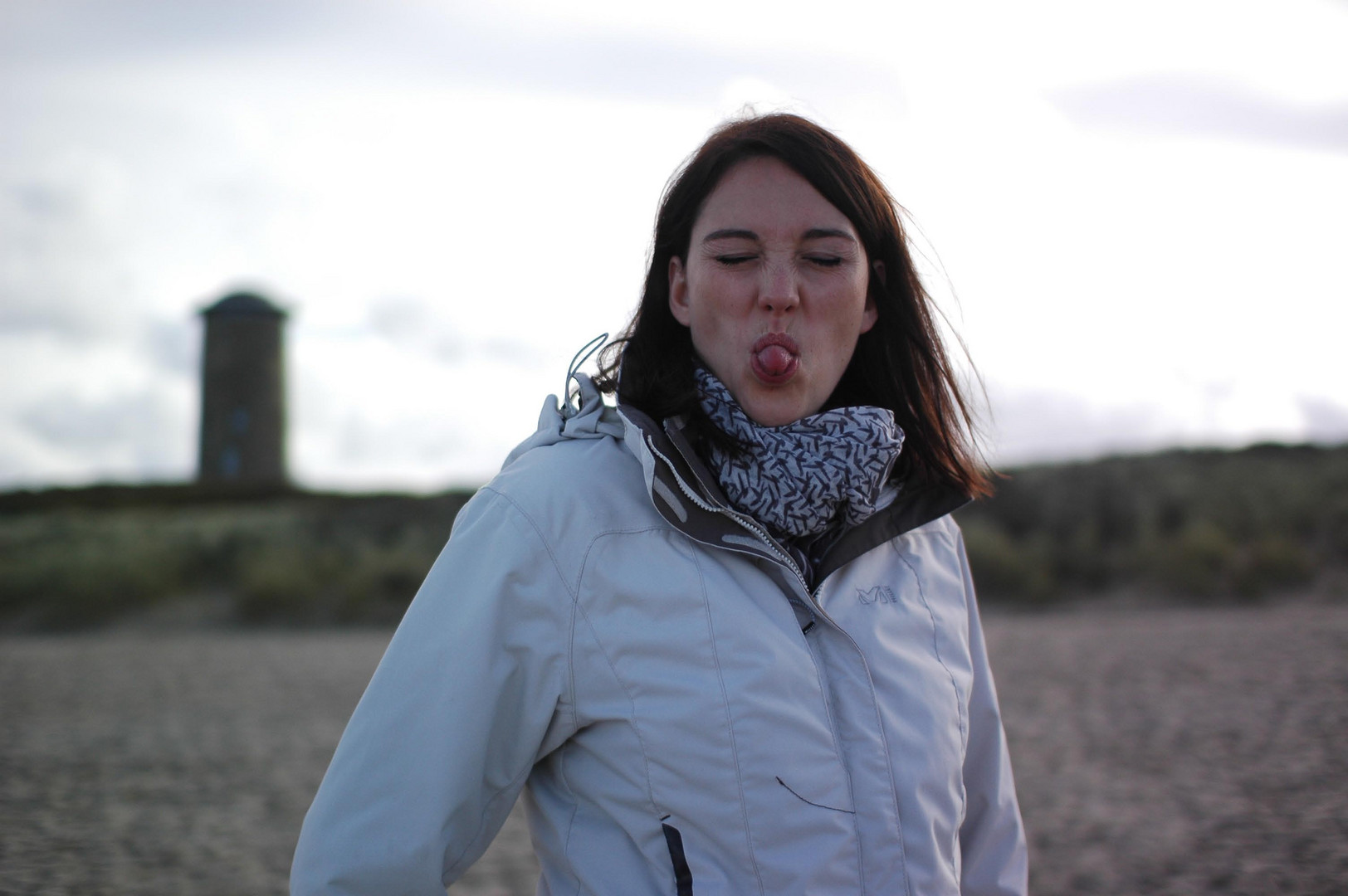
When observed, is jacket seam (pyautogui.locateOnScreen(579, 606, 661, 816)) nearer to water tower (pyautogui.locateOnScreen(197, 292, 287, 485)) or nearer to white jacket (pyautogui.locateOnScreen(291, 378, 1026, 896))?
white jacket (pyautogui.locateOnScreen(291, 378, 1026, 896))

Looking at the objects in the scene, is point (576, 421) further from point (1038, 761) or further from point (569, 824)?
point (1038, 761)

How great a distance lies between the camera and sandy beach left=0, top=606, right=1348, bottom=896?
473 cm

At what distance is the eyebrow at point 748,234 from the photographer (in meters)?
1.88

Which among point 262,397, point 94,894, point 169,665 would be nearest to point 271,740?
point 94,894

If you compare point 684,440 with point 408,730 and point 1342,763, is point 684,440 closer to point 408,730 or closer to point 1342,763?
point 408,730

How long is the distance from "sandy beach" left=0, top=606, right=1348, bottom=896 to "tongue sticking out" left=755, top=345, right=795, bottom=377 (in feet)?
11.3

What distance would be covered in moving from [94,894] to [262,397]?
3109 centimetres

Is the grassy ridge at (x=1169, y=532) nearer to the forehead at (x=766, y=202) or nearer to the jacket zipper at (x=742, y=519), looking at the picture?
the forehead at (x=766, y=202)

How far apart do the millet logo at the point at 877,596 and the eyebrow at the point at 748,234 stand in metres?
0.63

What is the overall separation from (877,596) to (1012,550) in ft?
41.9

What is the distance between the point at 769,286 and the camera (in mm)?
1862

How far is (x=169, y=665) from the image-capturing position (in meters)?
11.3

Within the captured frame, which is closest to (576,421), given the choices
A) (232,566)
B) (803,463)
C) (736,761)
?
(803,463)

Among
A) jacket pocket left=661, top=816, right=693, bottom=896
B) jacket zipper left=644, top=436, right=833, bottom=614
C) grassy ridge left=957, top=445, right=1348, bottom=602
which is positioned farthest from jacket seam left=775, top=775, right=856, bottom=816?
grassy ridge left=957, top=445, right=1348, bottom=602
